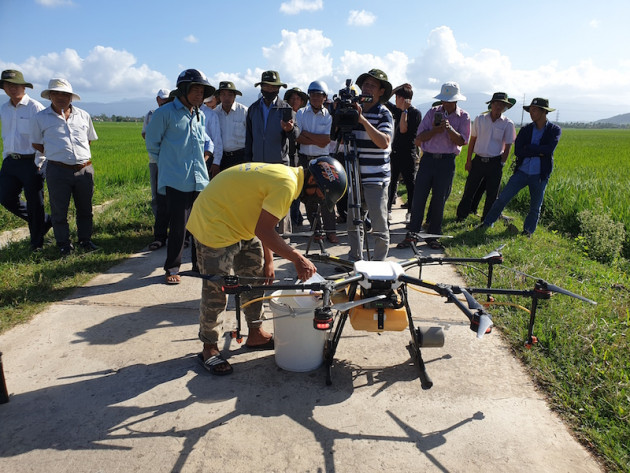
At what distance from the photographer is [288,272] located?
5.51 meters

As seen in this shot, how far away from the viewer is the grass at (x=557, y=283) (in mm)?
2953

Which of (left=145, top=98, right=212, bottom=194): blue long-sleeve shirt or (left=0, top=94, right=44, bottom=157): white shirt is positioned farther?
(left=0, top=94, right=44, bottom=157): white shirt

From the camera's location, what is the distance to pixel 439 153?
20.9 ft

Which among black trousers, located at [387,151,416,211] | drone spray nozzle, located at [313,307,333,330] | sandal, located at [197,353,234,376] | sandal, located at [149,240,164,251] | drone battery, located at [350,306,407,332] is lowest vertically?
sandal, located at [197,353,234,376]

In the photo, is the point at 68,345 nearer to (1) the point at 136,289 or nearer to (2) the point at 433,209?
(1) the point at 136,289

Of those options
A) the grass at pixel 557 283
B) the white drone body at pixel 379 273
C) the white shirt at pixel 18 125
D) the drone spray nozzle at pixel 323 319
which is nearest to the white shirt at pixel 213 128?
the grass at pixel 557 283

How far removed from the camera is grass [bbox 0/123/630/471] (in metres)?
2.95

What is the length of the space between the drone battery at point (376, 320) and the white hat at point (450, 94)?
4.36 meters

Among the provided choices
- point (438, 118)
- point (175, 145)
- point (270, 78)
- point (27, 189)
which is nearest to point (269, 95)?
point (270, 78)

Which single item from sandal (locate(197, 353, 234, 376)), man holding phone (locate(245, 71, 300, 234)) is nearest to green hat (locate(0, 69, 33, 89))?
man holding phone (locate(245, 71, 300, 234))

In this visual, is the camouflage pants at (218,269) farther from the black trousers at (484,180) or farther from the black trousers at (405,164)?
the black trousers at (484,180)

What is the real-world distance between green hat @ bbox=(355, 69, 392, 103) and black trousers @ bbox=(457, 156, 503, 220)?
3.41 metres

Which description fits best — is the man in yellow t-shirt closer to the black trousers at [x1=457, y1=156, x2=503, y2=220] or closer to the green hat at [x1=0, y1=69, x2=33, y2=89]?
the green hat at [x1=0, y1=69, x2=33, y2=89]

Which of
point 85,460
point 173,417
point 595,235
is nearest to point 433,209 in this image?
point 595,235
